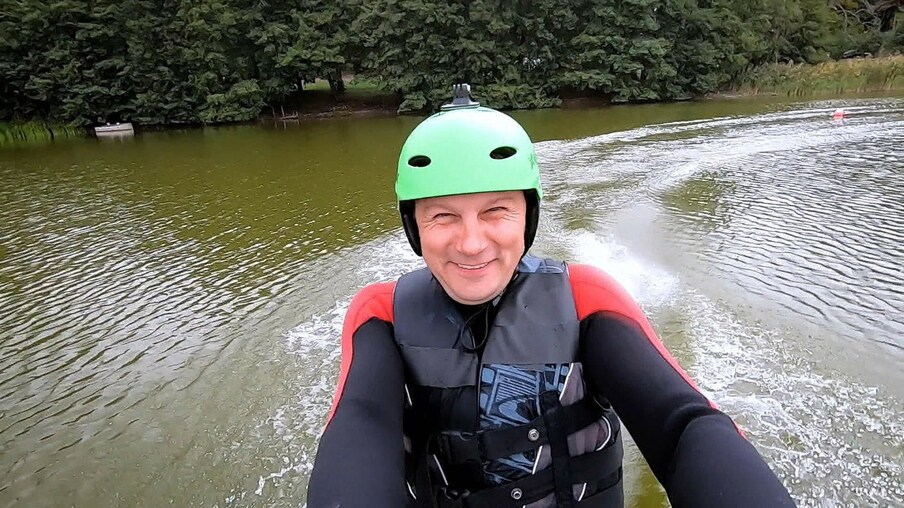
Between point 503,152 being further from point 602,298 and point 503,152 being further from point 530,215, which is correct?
point 602,298

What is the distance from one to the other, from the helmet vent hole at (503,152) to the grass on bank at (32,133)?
27.5 m

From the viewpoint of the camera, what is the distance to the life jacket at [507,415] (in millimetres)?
1792

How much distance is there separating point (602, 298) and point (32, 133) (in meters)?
30.0

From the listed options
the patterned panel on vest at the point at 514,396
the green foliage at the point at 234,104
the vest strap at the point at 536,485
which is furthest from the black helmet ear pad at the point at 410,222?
the green foliage at the point at 234,104

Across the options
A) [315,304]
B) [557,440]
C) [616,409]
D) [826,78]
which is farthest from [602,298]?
[826,78]

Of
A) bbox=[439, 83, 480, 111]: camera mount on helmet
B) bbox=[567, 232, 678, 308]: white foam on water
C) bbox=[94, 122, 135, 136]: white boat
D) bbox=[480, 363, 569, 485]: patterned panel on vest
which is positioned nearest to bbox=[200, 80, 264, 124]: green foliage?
bbox=[94, 122, 135, 136]: white boat

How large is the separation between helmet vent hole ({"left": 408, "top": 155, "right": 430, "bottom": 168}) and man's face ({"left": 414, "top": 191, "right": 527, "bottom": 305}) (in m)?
0.11

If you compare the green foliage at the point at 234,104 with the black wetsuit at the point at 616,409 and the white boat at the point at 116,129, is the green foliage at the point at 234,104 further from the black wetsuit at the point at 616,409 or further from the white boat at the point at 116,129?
the black wetsuit at the point at 616,409

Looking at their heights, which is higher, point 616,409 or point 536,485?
point 616,409

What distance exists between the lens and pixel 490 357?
1821mm

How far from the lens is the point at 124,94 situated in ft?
94.5

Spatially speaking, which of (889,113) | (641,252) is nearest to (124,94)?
(641,252)

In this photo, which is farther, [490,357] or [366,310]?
[366,310]

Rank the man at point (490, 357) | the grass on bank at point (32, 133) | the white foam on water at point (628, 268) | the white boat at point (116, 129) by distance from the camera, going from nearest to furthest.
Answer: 1. the man at point (490, 357)
2. the white foam on water at point (628, 268)
3. the grass on bank at point (32, 133)
4. the white boat at point (116, 129)
